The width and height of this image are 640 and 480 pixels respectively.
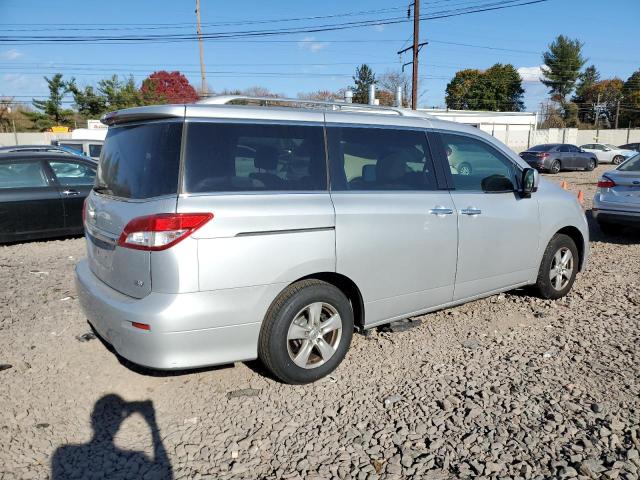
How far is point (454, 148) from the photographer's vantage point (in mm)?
4340

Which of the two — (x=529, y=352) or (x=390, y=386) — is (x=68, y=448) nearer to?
(x=390, y=386)

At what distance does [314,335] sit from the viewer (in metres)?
3.44

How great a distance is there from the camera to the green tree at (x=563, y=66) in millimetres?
77875

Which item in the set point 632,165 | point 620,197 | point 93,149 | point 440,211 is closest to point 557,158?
point 632,165

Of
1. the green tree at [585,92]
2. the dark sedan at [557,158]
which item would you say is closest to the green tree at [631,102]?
the green tree at [585,92]

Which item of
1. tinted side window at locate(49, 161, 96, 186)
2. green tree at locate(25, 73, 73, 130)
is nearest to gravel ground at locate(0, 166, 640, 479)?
tinted side window at locate(49, 161, 96, 186)

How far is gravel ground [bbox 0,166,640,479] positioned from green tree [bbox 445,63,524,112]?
80.3 meters

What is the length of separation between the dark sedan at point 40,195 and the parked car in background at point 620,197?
27.6 feet

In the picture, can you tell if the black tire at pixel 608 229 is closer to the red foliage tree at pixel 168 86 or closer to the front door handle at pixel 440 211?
the front door handle at pixel 440 211

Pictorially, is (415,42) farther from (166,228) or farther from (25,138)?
(25,138)

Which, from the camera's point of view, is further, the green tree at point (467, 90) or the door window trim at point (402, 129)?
the green tree at point (467, 90)

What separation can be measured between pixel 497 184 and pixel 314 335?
229 centimetres

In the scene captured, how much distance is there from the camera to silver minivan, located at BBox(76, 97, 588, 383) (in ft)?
9.59

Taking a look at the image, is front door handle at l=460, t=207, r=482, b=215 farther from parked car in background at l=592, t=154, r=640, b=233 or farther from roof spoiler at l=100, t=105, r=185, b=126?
parked car in background at l=592, t=154, r=640, b=233
